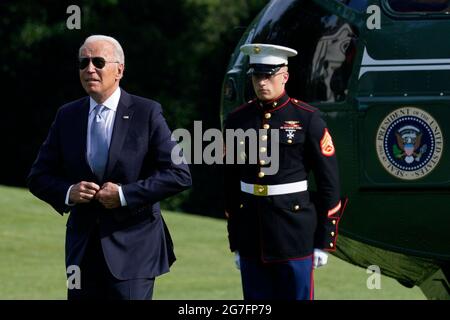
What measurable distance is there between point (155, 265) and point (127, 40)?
26.6m

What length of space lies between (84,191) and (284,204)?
111 cm

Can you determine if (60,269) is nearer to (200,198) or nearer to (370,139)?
(370,139)

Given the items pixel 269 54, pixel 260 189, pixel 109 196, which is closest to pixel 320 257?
pixel 260 189

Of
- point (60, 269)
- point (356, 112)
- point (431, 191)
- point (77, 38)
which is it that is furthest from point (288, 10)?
point (77, 38)

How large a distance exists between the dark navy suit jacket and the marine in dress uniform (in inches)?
→ 20.5

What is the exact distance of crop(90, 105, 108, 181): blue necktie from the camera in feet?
18.4

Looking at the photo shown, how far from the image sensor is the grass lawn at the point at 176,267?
1195 cm

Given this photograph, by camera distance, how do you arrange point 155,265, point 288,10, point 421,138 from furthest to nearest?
point 288,10 < point 421,138 < point 155,265

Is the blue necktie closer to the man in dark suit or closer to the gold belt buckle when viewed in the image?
the man in dark suit

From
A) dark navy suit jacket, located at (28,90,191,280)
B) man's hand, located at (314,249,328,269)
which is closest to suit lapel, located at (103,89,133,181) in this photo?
dark navy suit jacket, located at (28,90,191,280)

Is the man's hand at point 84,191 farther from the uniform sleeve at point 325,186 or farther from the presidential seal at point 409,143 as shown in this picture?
the presidential seal at point 409,143

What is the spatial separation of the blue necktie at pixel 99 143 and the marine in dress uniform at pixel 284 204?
2.65 feet

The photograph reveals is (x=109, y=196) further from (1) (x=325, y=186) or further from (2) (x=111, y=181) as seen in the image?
(1) (x=325, y=186)

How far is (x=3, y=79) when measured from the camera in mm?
31328
